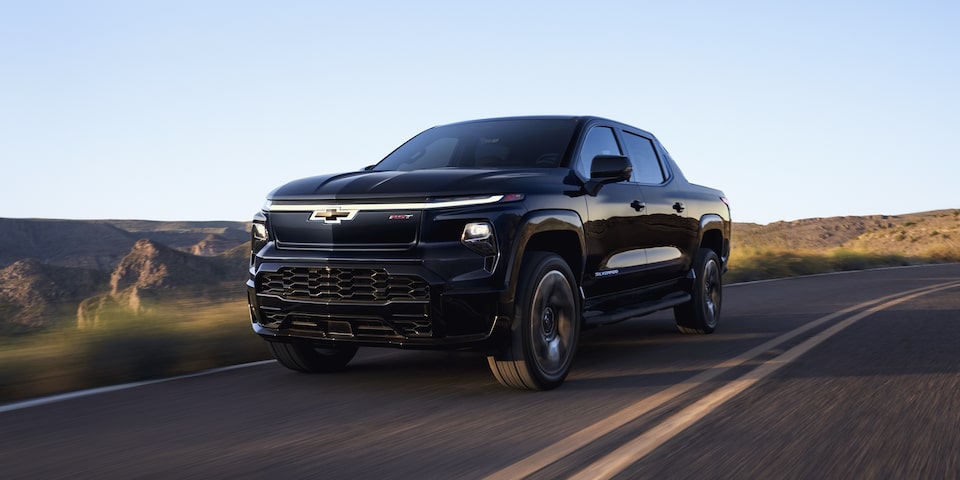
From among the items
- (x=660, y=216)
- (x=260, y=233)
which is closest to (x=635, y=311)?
(x=660, y=216)

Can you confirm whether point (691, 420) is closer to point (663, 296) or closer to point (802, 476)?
point (802, 476)

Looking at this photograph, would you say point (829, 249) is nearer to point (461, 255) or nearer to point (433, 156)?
point (433, 156)

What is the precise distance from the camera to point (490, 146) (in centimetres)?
705

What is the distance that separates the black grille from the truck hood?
470 mm

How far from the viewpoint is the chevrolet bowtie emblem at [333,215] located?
18.6 ft

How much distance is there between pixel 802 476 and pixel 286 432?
2.54 m

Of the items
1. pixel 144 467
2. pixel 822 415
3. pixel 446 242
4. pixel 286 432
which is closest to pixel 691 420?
pixel 822 415

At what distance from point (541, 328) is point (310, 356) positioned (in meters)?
1.77

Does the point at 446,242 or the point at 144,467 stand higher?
the point at 446,242

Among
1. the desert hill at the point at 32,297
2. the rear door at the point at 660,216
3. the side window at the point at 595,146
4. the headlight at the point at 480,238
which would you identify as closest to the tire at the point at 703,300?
the rear door at the point at 660,216

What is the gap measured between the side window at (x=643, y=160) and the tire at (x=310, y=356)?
2.74 metres

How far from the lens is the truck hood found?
559cm

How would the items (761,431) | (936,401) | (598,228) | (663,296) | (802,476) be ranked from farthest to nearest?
(663,296) → (598,228) → (936,401) → (761,431) → (802,476)

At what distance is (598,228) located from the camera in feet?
22.0
